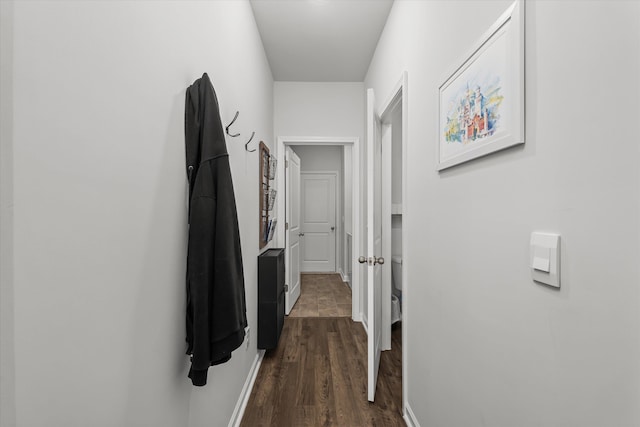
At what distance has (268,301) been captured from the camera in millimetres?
2637

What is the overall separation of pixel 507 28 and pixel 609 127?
1.53ft

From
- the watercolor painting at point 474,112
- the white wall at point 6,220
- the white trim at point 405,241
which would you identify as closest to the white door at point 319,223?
the white trim at point 405,241

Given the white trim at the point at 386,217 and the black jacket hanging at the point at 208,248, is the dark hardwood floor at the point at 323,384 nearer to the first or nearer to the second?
the white trim at the point at 386,217

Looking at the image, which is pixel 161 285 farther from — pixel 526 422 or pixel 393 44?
pixel 393 44

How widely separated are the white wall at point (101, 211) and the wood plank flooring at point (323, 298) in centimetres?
Answer: 264

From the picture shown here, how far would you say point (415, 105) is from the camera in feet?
5.90

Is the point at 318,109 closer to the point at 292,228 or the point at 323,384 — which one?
the point at 292,228

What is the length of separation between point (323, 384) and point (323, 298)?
2.20m

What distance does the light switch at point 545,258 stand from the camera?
2.47 ft

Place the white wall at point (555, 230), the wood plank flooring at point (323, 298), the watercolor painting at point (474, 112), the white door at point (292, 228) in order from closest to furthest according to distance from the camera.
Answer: the white wall at point (555, 230) → the watercolor painting at point (474, 112) → the white door at point (292, 228) → the wood plank flooring at point (323, 298)

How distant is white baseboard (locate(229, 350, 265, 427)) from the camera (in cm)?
180

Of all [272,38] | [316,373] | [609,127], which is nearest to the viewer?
[609,127]

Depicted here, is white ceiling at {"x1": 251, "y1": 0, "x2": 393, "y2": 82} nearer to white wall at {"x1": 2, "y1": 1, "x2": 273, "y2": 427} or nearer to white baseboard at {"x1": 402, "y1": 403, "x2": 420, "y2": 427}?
white wall at {"x1": 2, "y1": 1, "x2": 273, "y2": 427}

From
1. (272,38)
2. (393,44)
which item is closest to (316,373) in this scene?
(393,44)
